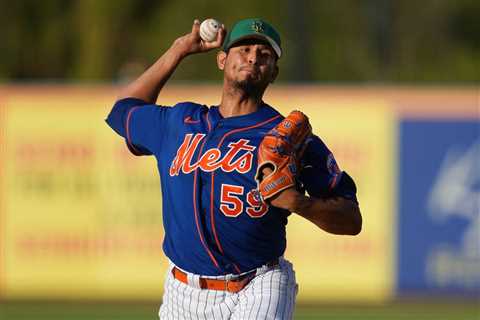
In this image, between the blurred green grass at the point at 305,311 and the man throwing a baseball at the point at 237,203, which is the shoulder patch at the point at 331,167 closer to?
the man throwing a baseball at the point at 237,203

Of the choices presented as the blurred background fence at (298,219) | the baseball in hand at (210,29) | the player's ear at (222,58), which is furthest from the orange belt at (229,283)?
the blurred background fence at (298,219)

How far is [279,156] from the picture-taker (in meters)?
4.91

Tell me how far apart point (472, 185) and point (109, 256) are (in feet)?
12.4

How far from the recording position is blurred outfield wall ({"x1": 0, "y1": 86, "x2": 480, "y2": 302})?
40.1 ft

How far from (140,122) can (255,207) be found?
33.1 inches

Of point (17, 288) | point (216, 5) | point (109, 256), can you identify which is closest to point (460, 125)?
point (109, 256)

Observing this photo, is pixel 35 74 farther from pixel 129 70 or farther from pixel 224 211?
pixel 224 211

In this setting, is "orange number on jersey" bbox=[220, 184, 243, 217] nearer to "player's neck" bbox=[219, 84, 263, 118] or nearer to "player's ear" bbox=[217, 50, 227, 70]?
"player's neck" bbox=[219, 84, 263, 118]

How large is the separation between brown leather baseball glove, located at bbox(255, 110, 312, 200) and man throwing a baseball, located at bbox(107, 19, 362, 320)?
11 cm

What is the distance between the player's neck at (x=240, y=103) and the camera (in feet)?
17.8

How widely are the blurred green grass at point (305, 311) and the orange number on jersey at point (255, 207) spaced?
19.6 feet

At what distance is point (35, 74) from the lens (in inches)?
686

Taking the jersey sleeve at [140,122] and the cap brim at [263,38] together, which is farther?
the jersey sleeve at [140,122]

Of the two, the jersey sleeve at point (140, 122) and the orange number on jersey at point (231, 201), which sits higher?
the jersey sleeve at point (140, 122)
